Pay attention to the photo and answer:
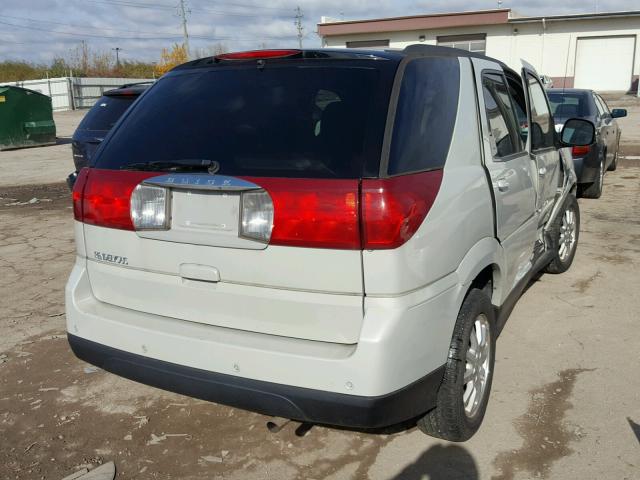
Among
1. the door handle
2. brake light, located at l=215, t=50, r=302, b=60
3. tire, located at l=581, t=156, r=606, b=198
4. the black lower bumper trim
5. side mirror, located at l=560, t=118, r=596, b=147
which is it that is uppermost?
brake light, located at l=215, t=50, r=302, b=60

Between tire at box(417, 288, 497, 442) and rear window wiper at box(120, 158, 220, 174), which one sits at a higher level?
rear window wiper at box(120, 158, 220, 174)

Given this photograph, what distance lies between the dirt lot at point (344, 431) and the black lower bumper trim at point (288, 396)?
1.65 ft

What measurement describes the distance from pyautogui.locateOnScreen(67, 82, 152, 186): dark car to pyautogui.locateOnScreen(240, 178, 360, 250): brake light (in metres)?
5.71

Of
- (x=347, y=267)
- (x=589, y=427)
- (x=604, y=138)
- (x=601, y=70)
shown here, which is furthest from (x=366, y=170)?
(x=601, y=70)

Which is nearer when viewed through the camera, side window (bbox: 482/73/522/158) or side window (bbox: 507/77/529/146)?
side window (bbox: 482/73/522/158)

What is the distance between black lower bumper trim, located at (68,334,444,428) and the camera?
2.32m

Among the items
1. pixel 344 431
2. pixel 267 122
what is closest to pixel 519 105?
pixel 267 122

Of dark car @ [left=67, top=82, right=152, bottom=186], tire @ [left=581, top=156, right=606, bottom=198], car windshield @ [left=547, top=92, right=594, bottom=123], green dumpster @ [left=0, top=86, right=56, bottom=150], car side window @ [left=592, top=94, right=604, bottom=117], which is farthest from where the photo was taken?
green dumpster @ [left=0, top=86, right=56, bottom=150]

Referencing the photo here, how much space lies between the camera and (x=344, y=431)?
3145 mm

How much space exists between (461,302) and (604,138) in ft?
25.1

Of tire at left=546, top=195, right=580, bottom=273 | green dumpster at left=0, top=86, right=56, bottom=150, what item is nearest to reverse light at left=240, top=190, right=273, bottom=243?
tire at left=546, top=195, right=580, bottom=273

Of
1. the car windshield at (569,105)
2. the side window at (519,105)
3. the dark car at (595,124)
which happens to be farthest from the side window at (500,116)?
the car windshield at (569,105)

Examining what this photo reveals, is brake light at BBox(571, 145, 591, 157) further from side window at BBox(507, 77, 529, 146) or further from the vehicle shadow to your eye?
the vehicle shadow

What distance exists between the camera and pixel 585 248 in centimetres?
655
